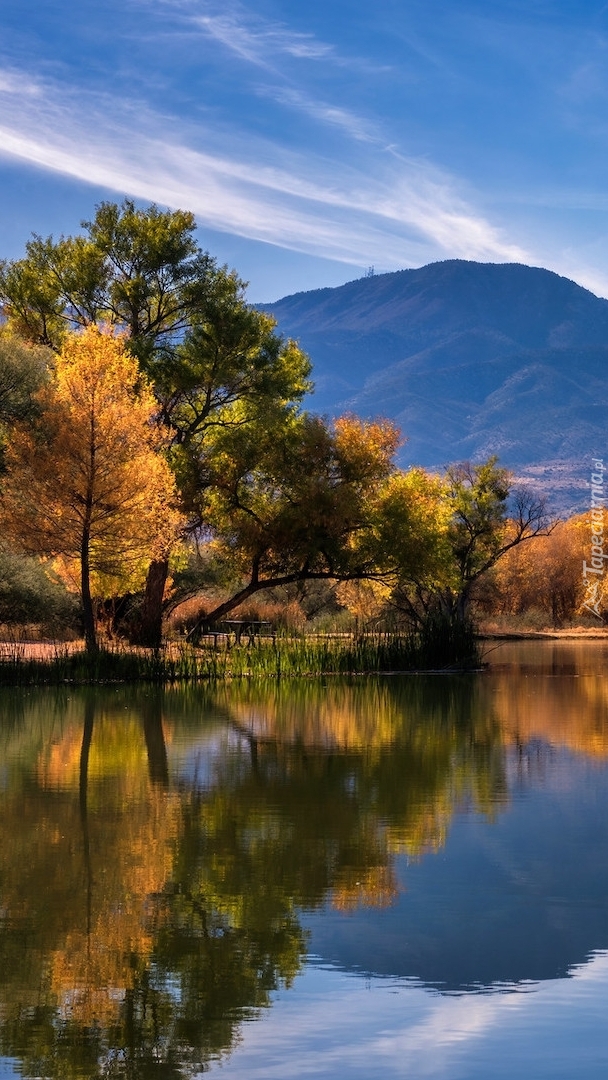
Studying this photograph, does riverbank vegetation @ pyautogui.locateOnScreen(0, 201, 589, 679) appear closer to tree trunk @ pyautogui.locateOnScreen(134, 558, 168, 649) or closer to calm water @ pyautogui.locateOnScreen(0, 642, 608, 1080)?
tree trunk @ pyautogui.locateOnScreen(134, 558, 168, 649)

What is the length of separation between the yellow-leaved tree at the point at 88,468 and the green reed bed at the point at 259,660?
51.5 inches

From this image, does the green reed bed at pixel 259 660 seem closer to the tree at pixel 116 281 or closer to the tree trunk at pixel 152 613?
the tree trunk at pixel 152 613

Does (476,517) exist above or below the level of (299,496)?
above

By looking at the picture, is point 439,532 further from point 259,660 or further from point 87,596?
point 87,596

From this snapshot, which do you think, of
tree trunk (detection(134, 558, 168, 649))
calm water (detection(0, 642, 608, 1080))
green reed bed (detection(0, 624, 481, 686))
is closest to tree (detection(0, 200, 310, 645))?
tree trunk (detection(134, 558, 168, 649))

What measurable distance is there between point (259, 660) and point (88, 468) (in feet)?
22.8

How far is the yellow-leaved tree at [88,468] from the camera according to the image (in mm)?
31469

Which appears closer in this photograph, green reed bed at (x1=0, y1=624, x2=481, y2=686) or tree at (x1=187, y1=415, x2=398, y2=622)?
green reed bed at (x1=0, y1=624, x2=481, y2=686)

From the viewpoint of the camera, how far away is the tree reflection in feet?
22.3

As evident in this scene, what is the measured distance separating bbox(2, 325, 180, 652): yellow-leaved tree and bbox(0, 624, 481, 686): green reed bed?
131 centimetres

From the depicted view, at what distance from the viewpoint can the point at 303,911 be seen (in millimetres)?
8812

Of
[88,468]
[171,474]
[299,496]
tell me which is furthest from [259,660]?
[299,496]
